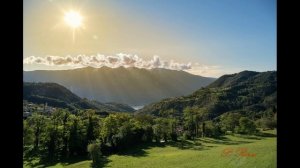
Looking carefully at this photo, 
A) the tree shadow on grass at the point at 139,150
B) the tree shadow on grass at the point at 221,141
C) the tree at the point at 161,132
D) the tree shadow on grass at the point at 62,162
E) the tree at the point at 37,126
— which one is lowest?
the tree shadow on grass at the point at 62,162

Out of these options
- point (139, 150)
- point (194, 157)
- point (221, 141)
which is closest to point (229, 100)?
point (221, 141)

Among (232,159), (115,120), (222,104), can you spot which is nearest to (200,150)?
(232,159)

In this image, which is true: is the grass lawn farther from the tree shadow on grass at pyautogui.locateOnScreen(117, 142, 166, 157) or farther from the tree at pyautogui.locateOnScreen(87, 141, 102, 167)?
the tree at pyautogui.locateOnScreen(87, 141, 102, 167)

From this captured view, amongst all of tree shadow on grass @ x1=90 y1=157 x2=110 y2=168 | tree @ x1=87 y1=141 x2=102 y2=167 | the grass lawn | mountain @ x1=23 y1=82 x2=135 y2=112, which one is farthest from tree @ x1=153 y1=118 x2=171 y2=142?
mountain @ x1=23 y1=82 x2=135 y2=112

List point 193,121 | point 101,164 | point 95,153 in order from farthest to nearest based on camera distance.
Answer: point 193,121
point 95,153
point 101,164

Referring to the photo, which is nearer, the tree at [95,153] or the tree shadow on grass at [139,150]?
the tree at [95,153]

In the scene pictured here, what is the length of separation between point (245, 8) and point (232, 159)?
20.5 metres

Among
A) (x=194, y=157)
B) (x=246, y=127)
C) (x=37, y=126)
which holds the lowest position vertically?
(x=194, y=157)

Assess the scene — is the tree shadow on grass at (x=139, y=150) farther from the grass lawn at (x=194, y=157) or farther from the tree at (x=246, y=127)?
the tree at (x=246, y=127)

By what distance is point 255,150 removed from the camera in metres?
29.8

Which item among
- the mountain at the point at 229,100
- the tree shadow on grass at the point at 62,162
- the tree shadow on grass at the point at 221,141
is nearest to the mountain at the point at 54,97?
the mountain at the point at 229,100

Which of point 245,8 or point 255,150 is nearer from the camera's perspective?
point 245,8

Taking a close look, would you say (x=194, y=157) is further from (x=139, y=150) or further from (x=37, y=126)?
(x=37, y=126)
